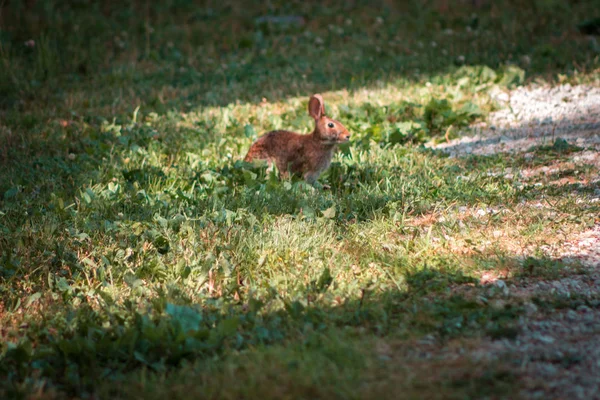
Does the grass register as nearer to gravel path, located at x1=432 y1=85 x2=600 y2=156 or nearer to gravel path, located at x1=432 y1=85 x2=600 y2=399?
gravel path, located at x1=432 y1=85 x2=600 y2=399

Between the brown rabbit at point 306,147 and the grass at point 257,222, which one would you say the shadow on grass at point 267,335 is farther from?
the brown rabbit at point 306,147

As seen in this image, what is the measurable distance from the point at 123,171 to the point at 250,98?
118 inches

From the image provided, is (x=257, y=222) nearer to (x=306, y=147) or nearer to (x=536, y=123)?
(x=306, y=147)

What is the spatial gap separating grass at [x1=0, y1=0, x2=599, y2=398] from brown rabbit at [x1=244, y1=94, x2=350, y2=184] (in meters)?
0.21

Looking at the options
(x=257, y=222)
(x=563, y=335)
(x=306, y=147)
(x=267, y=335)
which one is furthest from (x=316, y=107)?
(x=563, y=335)

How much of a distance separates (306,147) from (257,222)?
144cm

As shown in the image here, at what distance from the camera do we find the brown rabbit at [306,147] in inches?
254

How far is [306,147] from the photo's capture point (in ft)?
21.5

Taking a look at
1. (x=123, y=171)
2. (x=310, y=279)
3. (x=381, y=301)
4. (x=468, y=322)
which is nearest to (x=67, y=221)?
(x=123, y=171)

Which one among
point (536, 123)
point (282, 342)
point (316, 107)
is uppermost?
point (316, 107)

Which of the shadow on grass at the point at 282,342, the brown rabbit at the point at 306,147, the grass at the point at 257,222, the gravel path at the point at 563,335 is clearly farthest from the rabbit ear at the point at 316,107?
the shadow on grass at the point at 282,342

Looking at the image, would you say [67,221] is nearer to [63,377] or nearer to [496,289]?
[63,377]

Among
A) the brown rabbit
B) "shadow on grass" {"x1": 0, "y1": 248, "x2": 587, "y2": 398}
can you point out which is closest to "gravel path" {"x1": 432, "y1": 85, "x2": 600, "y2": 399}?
"shadow on grass" {"x1": 0, "y1": 248, "x2": 587, "y2": 398}

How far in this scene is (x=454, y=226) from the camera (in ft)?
16.8
